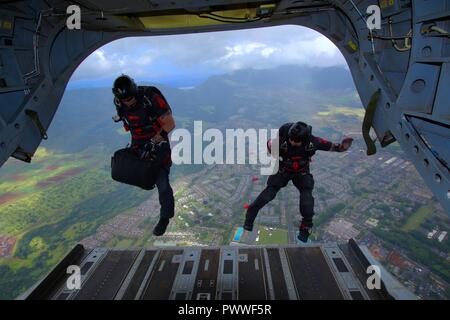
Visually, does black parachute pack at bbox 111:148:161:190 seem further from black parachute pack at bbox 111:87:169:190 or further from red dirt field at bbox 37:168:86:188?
red dirt field at bbox 37:168:86:188

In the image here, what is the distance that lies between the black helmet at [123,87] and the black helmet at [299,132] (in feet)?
6.78

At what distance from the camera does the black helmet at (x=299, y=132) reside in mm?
3285

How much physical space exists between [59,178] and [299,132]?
114 ft

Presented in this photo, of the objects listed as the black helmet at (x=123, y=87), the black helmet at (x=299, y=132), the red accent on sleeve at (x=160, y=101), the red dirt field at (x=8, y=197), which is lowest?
the red dirt field at (x=8, y=197)

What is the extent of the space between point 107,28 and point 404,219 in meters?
20.5

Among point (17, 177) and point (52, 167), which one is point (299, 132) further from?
point (17, 177)

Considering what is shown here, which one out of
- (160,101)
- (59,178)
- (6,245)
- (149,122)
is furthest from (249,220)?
(59,178)

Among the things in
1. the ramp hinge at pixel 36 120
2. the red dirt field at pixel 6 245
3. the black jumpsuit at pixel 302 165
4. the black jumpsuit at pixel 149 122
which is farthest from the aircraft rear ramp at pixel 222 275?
the red dirt field at pixel 6 245

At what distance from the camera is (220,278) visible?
5148 mm

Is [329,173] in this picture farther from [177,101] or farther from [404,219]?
[177,101]

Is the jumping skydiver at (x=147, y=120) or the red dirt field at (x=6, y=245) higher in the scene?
the jumping skydiver at (x=147, y=120)

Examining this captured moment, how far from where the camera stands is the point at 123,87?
9.64 feet

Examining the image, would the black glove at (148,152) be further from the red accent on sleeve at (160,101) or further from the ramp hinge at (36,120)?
the ramp hinge at (36,120)

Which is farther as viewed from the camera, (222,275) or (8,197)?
(8,197)
